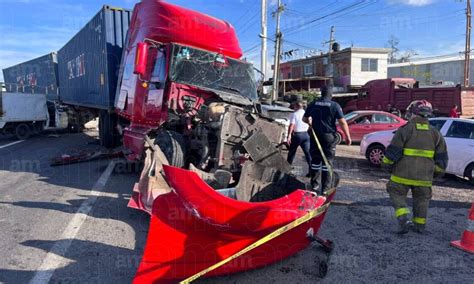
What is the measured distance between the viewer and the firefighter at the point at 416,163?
495cm

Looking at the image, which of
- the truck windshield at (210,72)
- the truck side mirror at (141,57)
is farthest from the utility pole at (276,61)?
the truck side mirror at (141,57)

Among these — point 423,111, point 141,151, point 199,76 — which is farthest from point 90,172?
point 423,111

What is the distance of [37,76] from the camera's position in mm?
21484

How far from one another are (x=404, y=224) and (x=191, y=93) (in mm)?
3830

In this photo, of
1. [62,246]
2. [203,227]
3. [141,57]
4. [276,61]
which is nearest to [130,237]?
[62,246]

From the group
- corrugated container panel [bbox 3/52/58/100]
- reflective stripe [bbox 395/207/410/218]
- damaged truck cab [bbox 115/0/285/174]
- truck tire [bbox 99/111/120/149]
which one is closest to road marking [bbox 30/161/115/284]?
damaged truck cab [bbox 115/0/285/174]

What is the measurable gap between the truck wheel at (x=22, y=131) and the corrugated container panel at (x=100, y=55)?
2875mm

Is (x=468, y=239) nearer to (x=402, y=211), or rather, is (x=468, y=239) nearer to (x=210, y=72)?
(x=402, y=211)

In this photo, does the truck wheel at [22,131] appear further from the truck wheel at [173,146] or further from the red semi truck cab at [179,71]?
the truck wheel at [173,146]

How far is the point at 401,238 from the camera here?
15.9 feet

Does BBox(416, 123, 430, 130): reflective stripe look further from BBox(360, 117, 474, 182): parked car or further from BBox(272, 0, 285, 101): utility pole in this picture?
BBox(272, 0, 285, 101): utility pole

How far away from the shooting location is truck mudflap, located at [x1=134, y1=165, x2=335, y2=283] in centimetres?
320

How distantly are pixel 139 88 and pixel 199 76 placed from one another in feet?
5.21

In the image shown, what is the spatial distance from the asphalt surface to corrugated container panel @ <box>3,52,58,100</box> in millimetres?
12147
